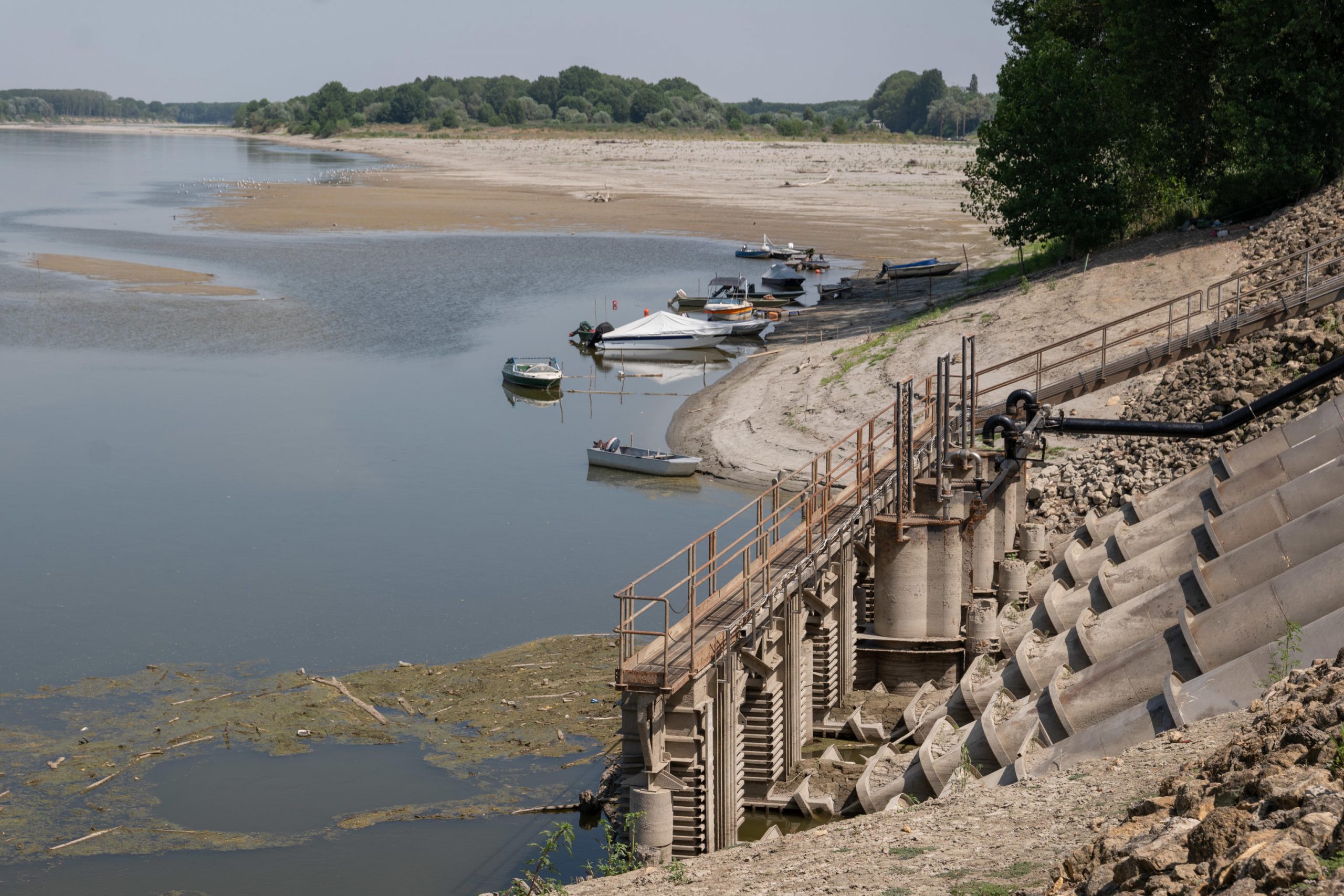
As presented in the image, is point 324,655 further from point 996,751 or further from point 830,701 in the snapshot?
point 996,751

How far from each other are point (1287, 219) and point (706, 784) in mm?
34277

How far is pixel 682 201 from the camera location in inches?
5207

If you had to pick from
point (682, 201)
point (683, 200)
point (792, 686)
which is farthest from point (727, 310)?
point (683, 200)

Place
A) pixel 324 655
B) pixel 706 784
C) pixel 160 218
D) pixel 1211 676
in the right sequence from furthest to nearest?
pixel 160 218
pixel 324 655
pixel 706 784
pixel 1211 676

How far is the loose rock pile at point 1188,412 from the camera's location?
3319 centimetres

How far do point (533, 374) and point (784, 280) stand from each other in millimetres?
25008

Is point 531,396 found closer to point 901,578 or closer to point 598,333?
point 598,333

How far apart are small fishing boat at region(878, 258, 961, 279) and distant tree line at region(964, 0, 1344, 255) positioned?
1148cm

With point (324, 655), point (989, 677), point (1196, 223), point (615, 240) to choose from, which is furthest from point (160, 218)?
point (989, 677)

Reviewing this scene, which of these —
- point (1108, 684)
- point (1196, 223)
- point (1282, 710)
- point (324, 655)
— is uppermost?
point (1196, 223)

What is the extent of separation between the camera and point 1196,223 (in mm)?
52375

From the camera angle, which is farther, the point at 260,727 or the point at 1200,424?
the point at 1200,424

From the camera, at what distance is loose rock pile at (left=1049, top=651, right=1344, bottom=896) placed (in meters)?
9.88

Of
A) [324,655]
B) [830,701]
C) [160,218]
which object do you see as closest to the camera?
[830,701]
